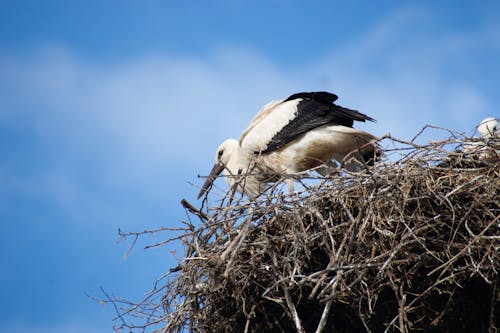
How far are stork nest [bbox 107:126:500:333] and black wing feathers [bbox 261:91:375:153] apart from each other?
1.35 metres

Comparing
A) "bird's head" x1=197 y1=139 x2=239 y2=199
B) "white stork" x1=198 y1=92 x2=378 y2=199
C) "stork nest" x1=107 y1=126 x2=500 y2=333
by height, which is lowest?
"stork nest" x1=107 y1=126 x2=500 y2=333

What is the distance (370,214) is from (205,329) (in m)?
1.14

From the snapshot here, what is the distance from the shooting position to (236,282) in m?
4.08

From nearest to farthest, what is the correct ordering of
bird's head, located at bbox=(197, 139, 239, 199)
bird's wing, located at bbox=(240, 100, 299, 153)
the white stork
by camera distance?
the white stork, bird's wing, located at bbox=(240, 100, 299, 153), bird's head, located at bbox=(197, 139, 239, 199)

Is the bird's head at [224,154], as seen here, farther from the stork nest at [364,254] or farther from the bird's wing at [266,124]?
the stork nest at [364,254]

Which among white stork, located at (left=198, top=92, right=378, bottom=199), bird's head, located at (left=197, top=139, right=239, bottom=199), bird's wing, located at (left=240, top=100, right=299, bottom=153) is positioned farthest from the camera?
bird's head, located at (left=197, top=139, right=239, bottom=199)

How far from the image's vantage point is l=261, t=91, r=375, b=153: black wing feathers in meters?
5.62

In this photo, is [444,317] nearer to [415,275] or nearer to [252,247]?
[415,275]

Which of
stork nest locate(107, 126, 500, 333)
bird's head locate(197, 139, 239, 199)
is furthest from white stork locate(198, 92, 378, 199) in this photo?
stork nest locate(107, 126, 500, 333)

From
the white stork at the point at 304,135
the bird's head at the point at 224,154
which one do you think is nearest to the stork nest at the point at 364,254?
the white stork at the point at 304,135

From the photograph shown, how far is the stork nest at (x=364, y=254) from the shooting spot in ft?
12.2

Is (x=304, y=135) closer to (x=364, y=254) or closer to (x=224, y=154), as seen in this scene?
(x=224, y=154)

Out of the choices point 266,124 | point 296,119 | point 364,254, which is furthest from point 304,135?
point 364,254

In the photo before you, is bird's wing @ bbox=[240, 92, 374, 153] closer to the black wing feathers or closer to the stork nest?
the black wing feathers
